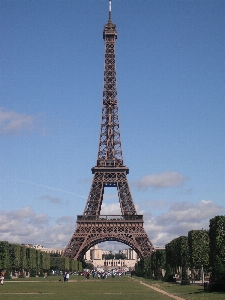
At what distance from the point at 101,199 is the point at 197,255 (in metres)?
44.7

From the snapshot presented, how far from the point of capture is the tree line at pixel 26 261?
7028 centimetres

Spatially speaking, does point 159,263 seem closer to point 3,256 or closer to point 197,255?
point 197,255

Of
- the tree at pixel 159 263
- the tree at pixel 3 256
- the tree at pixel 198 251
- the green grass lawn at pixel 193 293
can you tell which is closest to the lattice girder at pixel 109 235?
the tree at pixel 159 263

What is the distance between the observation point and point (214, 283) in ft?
127

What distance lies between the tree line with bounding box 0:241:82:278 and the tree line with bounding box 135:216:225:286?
14.5m

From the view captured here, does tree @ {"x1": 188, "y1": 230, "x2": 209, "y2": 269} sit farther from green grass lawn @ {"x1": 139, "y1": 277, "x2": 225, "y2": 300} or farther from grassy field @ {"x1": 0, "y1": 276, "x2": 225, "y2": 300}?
green grass lawn @ {"x1": 139, "y1": 277, "x2": 225, "y2": 300}

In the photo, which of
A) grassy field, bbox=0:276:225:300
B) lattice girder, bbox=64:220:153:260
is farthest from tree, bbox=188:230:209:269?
lattice girder, bbox=64:220:153:260

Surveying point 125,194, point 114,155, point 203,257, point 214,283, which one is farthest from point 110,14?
point 214,283

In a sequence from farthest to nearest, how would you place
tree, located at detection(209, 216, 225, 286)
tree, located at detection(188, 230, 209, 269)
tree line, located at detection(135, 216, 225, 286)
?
tree, located at detection(188, 230, 209, 269)
tree line, located at detection(135, 216, 225, 286)
tree, located at detection(209, 216, 225, 286)

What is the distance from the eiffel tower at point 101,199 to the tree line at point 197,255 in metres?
6.62

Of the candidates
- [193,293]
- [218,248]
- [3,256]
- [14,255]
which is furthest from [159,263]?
[193,293]

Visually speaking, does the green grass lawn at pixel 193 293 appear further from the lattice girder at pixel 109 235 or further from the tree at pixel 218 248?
the lattice girder at pixel 109 235

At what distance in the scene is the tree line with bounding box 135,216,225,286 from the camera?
A: 4049 centimetres

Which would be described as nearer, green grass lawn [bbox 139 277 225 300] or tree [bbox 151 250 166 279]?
green grass lawn [bbox 139 277 225 300]
